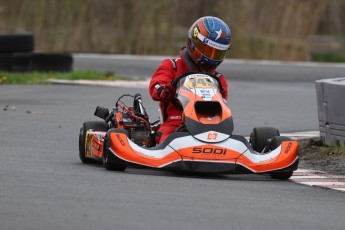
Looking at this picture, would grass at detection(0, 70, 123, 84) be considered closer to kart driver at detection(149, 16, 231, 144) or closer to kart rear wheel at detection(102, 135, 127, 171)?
kart driver at detection(149, 16, 231, 144)

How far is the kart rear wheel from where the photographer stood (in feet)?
31.5

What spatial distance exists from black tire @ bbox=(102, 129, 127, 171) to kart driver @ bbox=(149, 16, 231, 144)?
0.69m

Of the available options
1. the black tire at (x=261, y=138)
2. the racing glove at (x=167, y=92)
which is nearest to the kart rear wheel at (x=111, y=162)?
the racing glove at (x=167, y=92)

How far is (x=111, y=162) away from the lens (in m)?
9.65

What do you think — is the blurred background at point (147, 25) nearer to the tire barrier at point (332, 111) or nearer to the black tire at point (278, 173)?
the tire barrier at point (332, 111)

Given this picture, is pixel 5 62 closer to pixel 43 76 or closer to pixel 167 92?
pixel 43 76

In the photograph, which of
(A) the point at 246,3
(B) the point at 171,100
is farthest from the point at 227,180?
(A) the point at 246,3

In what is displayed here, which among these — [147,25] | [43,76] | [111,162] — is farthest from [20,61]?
[111,162]

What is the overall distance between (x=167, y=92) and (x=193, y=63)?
0.55 meters

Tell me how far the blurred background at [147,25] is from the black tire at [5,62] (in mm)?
7946

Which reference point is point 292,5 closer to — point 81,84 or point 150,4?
point 150,4

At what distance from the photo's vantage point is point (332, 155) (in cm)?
1166

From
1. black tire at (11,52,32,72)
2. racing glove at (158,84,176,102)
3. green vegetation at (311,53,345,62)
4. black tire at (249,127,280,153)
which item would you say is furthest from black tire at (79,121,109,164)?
green vegetation at (311,53,345,62)

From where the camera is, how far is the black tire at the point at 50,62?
23203 mm
